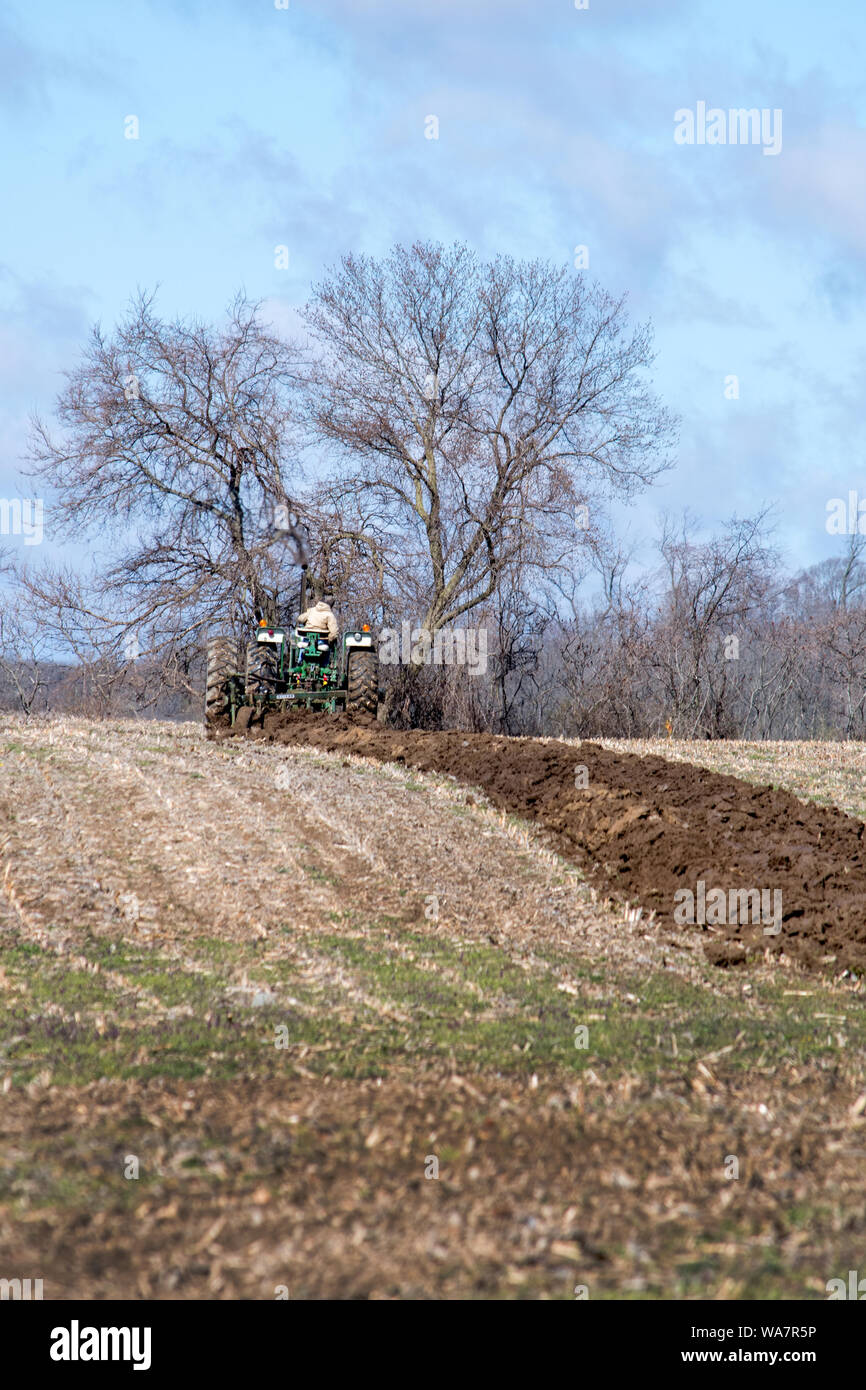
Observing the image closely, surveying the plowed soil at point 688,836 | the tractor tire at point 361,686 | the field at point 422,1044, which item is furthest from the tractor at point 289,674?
the field at point 422,1044

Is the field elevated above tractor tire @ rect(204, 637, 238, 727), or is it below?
below

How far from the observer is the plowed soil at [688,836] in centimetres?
759

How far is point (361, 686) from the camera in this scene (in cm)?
1717

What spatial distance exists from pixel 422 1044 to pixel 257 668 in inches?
508

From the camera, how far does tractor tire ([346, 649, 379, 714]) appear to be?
17.2m

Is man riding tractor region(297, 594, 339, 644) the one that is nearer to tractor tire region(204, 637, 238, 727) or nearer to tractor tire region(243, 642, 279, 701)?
tractor tire region(243, 642, 279, 701)

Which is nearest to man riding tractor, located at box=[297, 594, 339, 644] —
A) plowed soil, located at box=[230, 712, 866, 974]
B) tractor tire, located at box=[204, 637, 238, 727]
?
tractor tire, located at box=[204, 637, 238, 727]

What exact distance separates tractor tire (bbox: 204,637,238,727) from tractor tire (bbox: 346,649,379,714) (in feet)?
6.03

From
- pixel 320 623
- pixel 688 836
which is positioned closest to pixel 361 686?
pixel 320 623

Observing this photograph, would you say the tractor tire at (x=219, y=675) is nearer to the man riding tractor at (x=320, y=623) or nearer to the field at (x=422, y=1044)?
the man riding tractor at (x=320, y=623)
